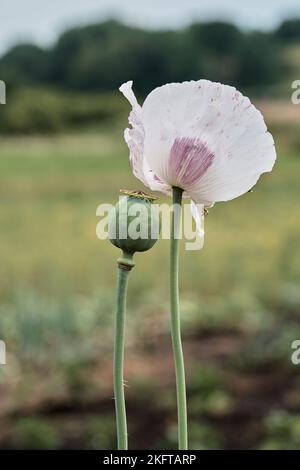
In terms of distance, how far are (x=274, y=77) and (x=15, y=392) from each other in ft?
52.8

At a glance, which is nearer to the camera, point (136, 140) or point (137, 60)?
point (136, 140)

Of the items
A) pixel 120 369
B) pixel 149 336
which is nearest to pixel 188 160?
pixel 120 369

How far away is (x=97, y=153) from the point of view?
1126 centimetres

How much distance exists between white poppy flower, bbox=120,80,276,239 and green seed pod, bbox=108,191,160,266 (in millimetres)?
29

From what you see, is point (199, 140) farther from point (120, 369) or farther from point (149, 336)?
point (149, 336)

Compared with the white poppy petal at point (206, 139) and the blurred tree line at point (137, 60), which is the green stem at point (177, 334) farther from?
the blurred tree line at point (137, 60)

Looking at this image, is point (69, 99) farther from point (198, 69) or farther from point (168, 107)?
point (168, 107)

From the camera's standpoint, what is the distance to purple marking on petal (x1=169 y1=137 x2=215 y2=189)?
0.48m

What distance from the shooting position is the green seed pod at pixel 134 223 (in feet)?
1.50

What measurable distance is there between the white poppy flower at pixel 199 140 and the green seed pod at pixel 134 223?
0.03m

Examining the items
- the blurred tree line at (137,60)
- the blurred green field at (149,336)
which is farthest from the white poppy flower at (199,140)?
the blurred tree line at (137,60)

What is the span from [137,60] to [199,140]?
59.9 ft

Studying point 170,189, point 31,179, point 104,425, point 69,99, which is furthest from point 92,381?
point 69,99

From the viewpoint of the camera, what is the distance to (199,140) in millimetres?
480
